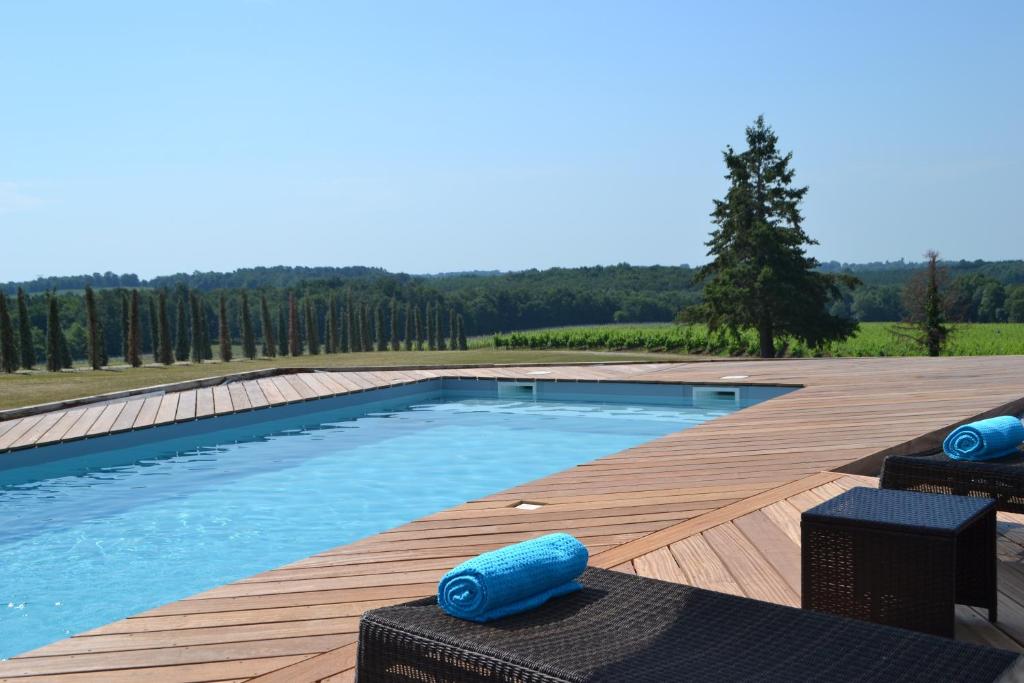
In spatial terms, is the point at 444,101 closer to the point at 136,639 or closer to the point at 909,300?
the point at 136,639

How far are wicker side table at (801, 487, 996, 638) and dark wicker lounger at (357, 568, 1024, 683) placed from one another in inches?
20.1

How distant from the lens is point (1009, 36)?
19.1 meters

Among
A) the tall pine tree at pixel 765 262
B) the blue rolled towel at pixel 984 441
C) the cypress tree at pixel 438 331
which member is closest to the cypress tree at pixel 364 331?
the cypress tree at pixel 438 331

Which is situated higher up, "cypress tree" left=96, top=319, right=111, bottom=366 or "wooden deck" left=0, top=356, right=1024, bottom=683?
"cypress tree" left=96, top=319, right=111, bottom=366

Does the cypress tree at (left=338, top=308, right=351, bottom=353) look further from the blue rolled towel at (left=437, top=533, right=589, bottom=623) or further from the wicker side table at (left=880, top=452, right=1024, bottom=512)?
the blue rolled towel at (left=437, top=533, right=589, bottom=623)

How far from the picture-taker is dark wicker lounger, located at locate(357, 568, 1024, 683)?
1648mm

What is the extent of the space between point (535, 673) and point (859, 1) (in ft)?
53.2

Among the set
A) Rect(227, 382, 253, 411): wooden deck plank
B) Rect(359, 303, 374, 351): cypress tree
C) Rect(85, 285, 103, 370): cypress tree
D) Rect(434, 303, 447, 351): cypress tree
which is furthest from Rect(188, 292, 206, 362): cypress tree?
Rect(434, 303, 447, 351): cypress tree

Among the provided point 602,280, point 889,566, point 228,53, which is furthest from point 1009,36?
point 602,280

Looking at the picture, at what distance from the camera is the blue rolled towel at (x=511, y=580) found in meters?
1.92

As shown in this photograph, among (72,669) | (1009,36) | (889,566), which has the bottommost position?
(72,669)

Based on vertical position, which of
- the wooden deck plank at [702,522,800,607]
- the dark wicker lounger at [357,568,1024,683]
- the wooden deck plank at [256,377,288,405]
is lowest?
the wooden deck plank at [702,522,800,607]

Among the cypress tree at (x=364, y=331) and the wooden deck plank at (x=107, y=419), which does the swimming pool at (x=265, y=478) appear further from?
the cypress tree at (x=364, y=331)

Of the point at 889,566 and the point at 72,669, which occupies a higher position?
the point at 889,566
